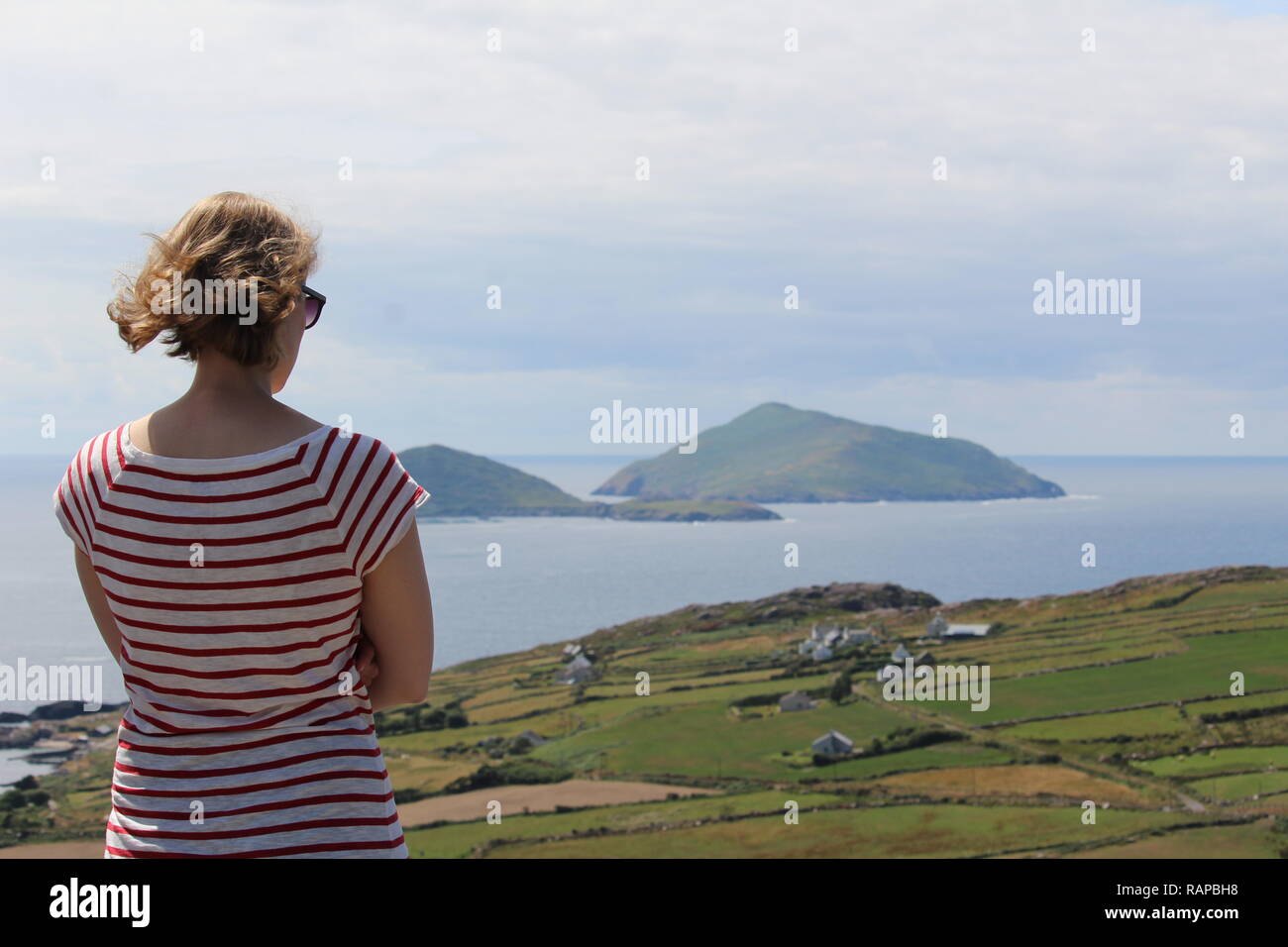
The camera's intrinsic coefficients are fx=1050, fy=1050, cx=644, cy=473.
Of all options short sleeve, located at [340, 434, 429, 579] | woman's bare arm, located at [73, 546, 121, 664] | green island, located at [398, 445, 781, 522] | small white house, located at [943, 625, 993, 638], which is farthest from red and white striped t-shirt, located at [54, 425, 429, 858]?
green island, located at [398, 445, 781, 522]

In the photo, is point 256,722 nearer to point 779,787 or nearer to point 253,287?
point 253,287

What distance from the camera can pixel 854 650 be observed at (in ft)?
80.8

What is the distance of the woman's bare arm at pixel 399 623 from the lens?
1.53 metres

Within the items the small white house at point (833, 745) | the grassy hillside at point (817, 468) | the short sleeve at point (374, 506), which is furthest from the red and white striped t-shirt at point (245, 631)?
the grassy hillside at point (817, 468)

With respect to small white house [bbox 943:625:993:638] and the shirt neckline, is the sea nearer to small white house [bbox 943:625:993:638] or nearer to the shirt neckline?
small white house [bbox 943:625:993:638]

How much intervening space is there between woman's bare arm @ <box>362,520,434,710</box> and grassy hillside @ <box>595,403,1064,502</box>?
52.5 m

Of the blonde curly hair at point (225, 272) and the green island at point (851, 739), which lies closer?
the blonde curly hair at point (225, 272)

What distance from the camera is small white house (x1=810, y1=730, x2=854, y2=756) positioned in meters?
20.9

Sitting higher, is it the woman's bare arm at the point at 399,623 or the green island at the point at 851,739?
the woman's bare arm at the point at 399,623

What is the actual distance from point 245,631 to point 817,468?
65.5m

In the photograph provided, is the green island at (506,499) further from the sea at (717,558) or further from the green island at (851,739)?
the green island at (851,739)
